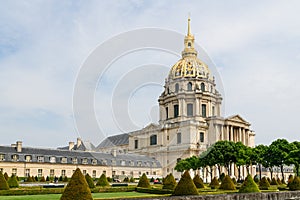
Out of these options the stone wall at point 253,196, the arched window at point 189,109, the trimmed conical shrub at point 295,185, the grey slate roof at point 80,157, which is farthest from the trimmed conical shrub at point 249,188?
the arched window at point 189,109

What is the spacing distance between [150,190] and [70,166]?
33.9m

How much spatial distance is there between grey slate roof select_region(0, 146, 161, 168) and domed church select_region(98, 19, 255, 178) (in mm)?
5703

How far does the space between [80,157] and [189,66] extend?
39.1 m

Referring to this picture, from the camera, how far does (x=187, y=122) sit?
268 feet

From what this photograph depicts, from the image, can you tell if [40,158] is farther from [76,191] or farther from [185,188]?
[76,191]

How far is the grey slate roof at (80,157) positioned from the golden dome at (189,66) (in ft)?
74.9

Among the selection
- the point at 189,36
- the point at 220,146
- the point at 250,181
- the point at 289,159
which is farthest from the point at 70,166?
the point at 189,36

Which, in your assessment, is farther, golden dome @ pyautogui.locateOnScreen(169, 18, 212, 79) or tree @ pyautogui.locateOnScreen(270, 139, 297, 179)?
golden dome @ pyautogui.locateOnScreen(169, 18, 212, 79)

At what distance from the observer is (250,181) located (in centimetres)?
2777

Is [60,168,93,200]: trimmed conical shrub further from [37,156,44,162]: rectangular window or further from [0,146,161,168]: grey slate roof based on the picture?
[37,156,44,162]: rectangular window

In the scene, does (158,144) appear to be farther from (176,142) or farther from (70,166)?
(70,166)

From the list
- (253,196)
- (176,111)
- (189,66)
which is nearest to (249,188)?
(253,196)

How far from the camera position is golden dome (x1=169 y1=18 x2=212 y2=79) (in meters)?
90.3

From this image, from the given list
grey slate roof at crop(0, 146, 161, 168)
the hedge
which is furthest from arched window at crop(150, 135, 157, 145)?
the hedge
